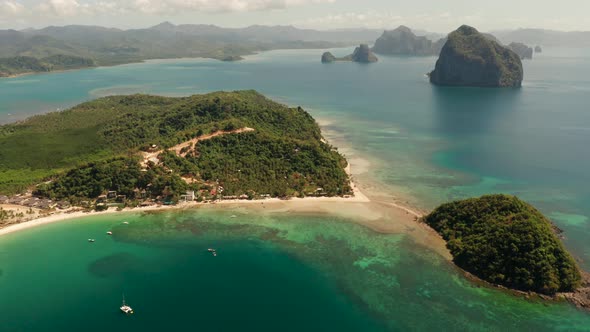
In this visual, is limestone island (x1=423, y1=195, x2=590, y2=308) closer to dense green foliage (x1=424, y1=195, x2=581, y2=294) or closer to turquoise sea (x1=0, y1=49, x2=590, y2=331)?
dense green foliage (x1=424, y1=195, x2=581, y2=294)

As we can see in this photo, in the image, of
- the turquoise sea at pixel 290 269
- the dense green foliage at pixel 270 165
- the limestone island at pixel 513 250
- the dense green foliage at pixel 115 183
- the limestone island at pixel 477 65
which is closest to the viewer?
the turquoise sea at pixel 290 269

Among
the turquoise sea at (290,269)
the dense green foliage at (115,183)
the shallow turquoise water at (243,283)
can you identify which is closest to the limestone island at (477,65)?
the turquoise sea at (290,269)

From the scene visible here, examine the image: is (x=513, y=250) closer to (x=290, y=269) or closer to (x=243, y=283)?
(x=290, y=269)

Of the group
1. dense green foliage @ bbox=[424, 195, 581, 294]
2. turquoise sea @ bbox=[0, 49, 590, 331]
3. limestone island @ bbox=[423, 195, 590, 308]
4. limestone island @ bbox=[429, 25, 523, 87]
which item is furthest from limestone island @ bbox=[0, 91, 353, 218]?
limestone island @ bbox=[429, 25, 523, 87]

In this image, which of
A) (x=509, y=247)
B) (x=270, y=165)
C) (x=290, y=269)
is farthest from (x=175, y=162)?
(x=509, y=247)

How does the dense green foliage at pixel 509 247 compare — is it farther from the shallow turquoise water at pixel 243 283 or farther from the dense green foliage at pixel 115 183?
the dense green foliage at pixel 115 183

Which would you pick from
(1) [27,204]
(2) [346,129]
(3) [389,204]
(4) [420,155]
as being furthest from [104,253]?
(2) [346,129]
